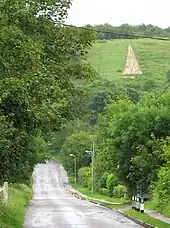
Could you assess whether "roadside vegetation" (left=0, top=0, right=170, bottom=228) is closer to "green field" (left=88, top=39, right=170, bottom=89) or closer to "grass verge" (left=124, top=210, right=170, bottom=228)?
"grass verge" (left=124, top=210, right=170, bottom=228)

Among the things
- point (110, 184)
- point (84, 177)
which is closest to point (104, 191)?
point (110, 184)

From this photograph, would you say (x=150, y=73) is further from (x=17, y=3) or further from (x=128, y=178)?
(x=17, y=3)

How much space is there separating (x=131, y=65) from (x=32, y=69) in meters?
156

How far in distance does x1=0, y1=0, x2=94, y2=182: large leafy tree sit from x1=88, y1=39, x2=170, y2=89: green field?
416ft

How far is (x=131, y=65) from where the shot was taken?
17400cm

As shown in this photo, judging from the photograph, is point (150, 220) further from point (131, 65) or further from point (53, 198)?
point (131, 65)

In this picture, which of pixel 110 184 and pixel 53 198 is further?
pixel 110 184

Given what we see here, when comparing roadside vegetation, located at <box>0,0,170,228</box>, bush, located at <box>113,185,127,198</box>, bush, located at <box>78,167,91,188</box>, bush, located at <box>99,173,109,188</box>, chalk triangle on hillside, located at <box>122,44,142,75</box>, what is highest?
chalk triangle on hillside, located at <box>122,44,142,75</box>

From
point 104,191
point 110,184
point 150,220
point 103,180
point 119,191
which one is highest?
point 150,220

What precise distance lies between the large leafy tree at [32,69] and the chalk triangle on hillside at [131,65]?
14284cm

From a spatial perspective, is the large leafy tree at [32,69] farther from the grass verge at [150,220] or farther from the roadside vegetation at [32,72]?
the grass verge at [150,220]

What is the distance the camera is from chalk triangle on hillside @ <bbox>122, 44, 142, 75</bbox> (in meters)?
167

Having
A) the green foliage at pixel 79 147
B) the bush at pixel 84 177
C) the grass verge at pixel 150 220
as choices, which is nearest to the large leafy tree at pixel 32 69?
the grass verge at pixel 150 220

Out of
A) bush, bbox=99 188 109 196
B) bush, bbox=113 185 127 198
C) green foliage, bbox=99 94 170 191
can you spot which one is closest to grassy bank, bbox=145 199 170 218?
green foliage, bbox=99 94 170 191
